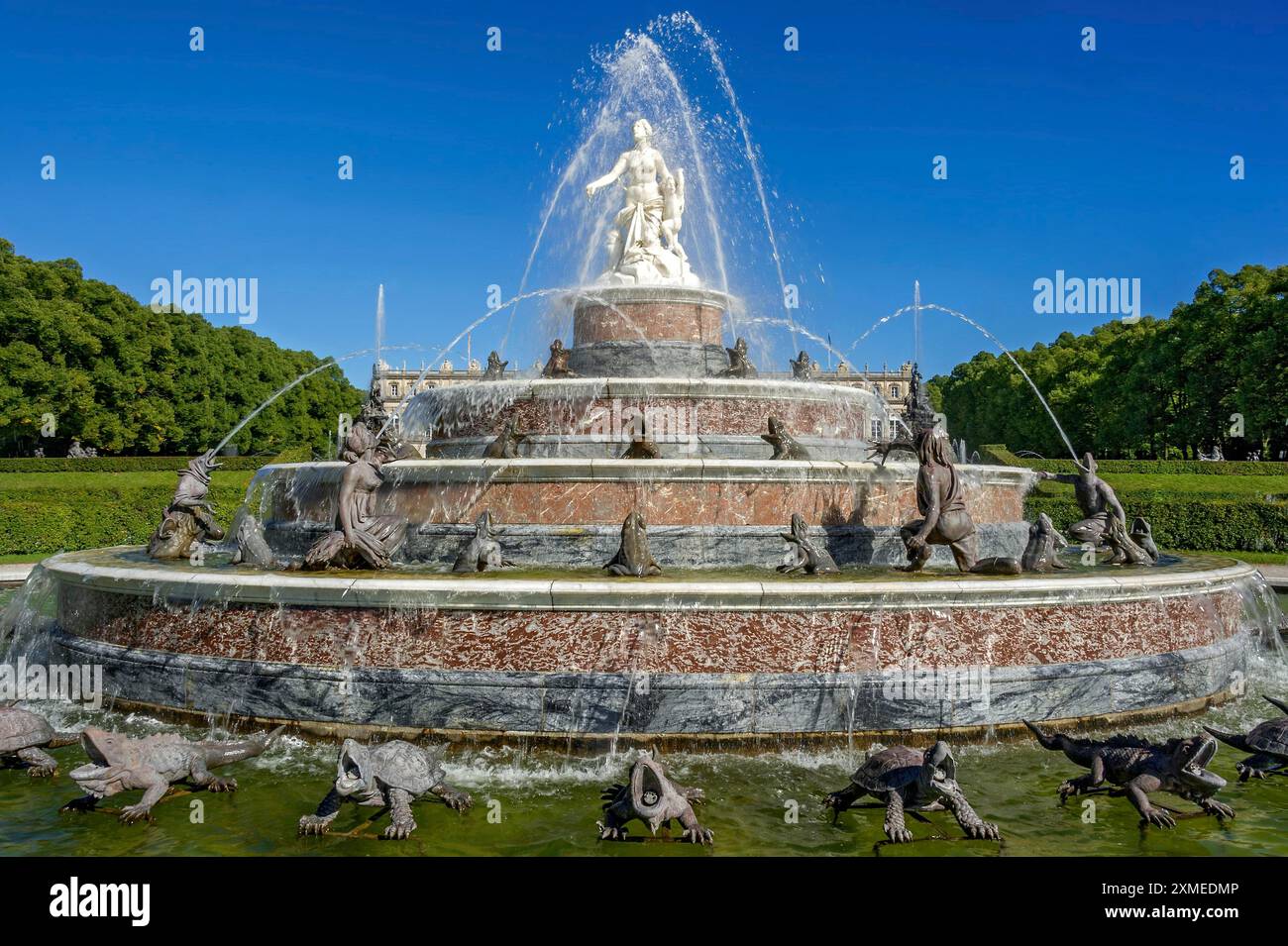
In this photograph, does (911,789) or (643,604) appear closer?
(911,789)

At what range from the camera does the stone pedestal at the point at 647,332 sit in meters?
19.1

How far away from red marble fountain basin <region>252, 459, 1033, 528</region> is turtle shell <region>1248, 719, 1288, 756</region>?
16.0 ft

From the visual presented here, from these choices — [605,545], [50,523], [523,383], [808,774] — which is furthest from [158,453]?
[808,774]

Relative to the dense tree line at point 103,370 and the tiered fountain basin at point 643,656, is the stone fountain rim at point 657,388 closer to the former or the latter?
the tiered fountain basin at point 643,656

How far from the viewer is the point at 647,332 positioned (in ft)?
64.5

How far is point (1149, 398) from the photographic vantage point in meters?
56.5

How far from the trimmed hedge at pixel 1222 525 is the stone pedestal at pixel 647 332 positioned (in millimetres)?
14761

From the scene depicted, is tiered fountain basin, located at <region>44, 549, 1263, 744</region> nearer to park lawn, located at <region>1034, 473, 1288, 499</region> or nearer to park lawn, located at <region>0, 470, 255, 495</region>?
park lawn, located at <region>0, 470, 255, 495</region>

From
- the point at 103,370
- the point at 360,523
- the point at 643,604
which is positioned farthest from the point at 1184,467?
the point at 103,370

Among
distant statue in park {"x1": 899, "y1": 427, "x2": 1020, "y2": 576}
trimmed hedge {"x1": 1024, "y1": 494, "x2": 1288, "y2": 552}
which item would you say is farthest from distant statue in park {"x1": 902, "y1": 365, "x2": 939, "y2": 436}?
trimmed hedge {"x1": 1024, "y1": 494, "x2": 1288, "y2": 552}

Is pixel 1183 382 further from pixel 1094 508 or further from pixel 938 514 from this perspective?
pixel 938 514

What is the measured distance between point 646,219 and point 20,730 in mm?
15630

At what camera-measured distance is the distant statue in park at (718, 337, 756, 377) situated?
730 inches

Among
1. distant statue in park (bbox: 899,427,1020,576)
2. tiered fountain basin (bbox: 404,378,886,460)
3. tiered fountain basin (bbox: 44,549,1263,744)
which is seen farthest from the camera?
tiered fountain basin (bbox: 404,378,886,460)
